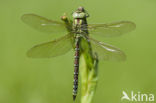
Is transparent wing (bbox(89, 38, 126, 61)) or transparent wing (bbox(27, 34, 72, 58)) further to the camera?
transparent wing (bbox(27, 34, 72, 58))

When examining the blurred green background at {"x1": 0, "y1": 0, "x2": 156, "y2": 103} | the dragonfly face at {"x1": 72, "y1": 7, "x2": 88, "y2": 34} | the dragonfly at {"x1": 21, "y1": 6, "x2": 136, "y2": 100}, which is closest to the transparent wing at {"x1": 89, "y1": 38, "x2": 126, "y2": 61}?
the dragonfly at {"x1": 21, "y1": 6, "x2": 136, "y2": 100}

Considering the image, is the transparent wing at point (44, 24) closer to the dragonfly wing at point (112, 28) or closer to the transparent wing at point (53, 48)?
the transparent wing at point (53, 48)

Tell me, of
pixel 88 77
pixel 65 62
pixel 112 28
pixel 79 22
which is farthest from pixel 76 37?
pixel 65 62

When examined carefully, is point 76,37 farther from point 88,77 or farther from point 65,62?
point 65,62

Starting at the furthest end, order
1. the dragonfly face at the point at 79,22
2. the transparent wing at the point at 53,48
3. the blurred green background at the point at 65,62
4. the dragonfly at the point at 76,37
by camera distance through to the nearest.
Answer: the blurred green background at the point at 65,62 → the transparent wing at the point at 53,48 → the dragonfly at the point at 76,37 → the dragonfly face at the point at 79,22

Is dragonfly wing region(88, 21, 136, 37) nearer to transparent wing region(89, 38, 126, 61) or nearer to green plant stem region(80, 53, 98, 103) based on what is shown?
transparent wing region(89, 38, 126, 61)

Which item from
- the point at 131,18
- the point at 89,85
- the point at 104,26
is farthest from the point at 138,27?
the point at 89,85

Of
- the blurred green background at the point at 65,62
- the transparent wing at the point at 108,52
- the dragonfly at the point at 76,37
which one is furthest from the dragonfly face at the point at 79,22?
the blurred green background at the point at 65,62

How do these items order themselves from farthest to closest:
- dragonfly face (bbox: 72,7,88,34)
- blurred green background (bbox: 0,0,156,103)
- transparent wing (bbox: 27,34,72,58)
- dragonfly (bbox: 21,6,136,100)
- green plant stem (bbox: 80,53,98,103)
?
blurred green background (bbox: 0,0,156,103) → transparent wing (bbox: 27,34,72,58) → dragonfly (bbox: 21,6,136,100) → dragonfly face (bbox: 72,7,88,34) → green plant stem (bbox: 80,53,98,103)
